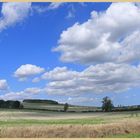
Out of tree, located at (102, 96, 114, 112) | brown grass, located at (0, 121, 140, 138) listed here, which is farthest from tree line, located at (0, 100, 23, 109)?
brown grass, located at (0, 121, 140, 138)

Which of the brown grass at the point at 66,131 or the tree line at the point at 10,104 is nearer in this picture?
the brown grass at the point at 66,131

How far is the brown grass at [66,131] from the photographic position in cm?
3262

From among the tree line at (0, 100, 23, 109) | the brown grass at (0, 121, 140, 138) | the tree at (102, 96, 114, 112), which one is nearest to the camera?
the brown grass at (0, 121, 140, 138)

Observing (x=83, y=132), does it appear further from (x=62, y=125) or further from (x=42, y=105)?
(x=42, y=105)

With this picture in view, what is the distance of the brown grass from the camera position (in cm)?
3262

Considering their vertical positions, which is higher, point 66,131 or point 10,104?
point 10,104

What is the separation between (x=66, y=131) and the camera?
3338 cm

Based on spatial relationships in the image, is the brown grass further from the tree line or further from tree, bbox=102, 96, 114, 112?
the tree line

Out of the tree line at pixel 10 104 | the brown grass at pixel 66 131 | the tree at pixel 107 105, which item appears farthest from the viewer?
the tree line at pixel 10 104

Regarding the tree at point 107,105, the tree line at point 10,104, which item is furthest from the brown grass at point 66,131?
the tree line at point 10,104

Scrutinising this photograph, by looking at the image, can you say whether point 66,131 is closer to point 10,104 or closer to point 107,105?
point 107,105

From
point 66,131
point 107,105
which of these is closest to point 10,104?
point 107,105

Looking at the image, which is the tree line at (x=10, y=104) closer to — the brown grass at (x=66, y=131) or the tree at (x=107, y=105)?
the tree at (x=107, y=105)

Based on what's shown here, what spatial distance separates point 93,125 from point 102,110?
1851cm
